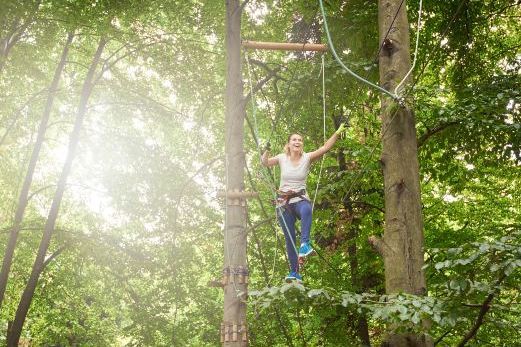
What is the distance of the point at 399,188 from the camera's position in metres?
5.03

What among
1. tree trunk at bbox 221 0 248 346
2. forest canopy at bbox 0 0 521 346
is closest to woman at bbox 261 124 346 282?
tree trunk at bbox 221 0 248 346

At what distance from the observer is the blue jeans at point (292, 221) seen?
539 centimetres

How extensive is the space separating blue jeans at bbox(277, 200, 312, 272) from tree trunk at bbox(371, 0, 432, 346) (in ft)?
2.50

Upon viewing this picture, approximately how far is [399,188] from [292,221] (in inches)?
52.9

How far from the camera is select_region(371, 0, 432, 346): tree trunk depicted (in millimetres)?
4671

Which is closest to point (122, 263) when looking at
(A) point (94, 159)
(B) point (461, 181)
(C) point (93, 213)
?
(C) point (93, 213)

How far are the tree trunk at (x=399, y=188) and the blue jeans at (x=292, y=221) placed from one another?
763mm

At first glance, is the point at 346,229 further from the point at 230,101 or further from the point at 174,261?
the point at 230,101

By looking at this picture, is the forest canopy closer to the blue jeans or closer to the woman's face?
the woman's face

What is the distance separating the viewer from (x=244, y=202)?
626cm

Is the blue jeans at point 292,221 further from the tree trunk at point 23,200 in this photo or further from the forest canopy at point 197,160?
the tree trunk at point 23,200

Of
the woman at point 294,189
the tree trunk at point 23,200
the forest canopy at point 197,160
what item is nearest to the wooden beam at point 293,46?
the forest canopy at point 197,160

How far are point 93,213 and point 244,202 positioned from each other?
303 inches

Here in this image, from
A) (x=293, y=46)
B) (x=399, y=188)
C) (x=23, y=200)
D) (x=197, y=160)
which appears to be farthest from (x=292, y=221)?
(x=23, y=200)
